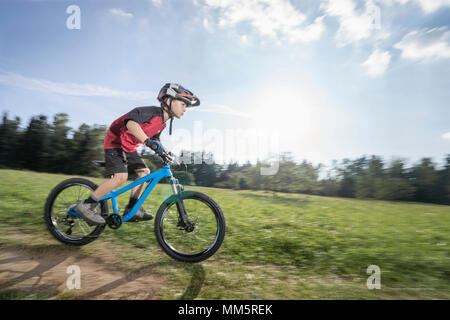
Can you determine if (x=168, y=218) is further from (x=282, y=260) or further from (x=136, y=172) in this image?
(x=282, y=260)

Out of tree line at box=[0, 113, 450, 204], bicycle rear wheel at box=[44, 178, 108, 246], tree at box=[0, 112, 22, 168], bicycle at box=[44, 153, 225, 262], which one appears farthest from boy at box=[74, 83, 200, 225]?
tree at box=[0, 112, 22, 168]

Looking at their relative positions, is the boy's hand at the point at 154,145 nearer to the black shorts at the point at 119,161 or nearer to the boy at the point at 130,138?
the boy at the point at 130,138

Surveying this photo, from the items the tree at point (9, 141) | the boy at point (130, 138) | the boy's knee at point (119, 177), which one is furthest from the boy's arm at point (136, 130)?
the tree at point (9, 141)

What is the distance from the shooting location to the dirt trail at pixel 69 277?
279 cm

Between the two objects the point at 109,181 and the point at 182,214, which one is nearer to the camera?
the point at 182,214

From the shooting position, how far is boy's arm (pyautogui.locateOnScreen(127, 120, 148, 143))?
372 cm

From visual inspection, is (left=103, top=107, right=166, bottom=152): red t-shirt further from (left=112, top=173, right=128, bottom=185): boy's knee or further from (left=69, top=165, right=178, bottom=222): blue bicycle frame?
(left=69, top=165, right=178, bottom=222): blue bicycle frame

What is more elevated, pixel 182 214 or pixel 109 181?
pixel 109 181

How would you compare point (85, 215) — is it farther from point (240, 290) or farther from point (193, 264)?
point (240, 290)

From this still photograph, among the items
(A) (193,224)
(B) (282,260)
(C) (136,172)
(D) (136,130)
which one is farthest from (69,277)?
(B) (282,260)

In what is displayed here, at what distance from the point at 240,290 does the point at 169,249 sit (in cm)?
125

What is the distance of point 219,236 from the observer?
349 cm

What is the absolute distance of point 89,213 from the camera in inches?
154

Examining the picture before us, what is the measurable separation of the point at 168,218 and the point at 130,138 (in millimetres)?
1459
